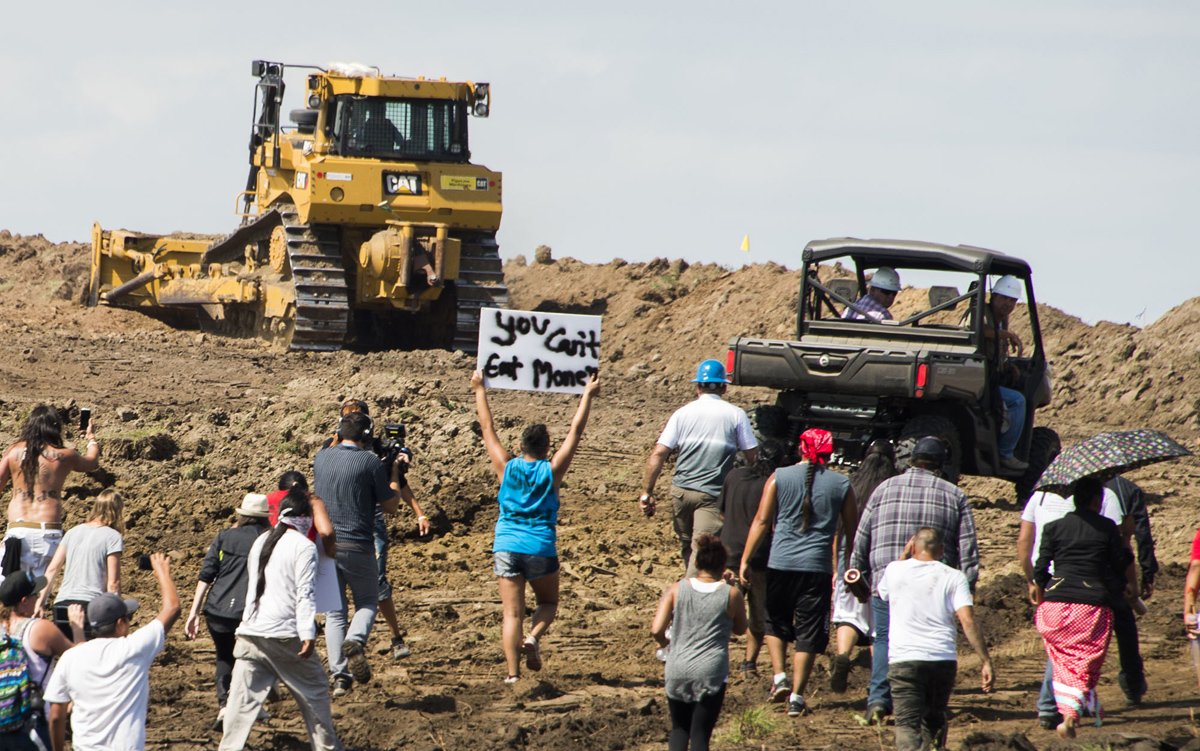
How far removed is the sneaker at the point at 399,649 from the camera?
8258 mm

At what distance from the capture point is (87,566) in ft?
22.5

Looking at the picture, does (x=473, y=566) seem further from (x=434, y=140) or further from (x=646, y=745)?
(x=434, y=140)

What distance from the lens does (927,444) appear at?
22.0 feet

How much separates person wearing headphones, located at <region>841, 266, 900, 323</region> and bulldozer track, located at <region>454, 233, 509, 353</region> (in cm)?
1027

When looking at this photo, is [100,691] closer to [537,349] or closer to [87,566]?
[87,566]

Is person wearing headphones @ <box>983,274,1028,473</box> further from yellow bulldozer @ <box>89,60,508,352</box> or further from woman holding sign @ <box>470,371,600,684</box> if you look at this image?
yellow bulldozer @ <box>89,60,508,352</box>

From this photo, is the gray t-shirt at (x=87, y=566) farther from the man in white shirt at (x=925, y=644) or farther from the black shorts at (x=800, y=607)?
the man in white shirt at (x=925, y=644)

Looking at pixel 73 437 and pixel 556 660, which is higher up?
pixel 73 437

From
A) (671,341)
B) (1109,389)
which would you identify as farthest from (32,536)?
(671,341)

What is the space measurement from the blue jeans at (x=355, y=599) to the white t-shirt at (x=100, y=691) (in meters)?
2.00

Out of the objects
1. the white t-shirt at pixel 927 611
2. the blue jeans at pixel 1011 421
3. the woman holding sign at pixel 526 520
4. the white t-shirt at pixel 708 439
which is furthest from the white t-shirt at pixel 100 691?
the blue jeans at pixel 1011 421

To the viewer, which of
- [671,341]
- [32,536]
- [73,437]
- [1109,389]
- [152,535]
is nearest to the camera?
[32,536]

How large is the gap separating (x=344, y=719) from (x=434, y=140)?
1488cm

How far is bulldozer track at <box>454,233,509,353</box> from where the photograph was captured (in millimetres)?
21141
